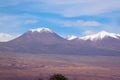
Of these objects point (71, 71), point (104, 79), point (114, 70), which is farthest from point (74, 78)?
point (114, 70)

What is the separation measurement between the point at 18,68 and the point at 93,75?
4210 centimetres

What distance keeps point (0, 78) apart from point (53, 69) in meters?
49.8

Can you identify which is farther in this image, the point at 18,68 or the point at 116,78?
the point at 18,68

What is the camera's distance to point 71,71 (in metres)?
190

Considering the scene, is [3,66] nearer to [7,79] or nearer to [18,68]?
[18,68]

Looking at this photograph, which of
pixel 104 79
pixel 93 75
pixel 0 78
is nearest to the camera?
pixel 0 78

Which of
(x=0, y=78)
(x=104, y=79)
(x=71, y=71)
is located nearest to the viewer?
(x=0, y=78)

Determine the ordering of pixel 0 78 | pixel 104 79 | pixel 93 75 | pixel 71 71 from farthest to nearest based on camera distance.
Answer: pixel 71 71 → pixel 93 75 → pixel 104 79 → pixel 0 78

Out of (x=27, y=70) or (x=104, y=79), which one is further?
(x=27, y=70)

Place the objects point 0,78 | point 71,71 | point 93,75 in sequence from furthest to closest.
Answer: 1. point 71,71
2. point 93,75
3. point 0,78

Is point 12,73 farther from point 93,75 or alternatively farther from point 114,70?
point 114,70

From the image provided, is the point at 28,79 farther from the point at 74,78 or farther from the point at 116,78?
the point at 116,78

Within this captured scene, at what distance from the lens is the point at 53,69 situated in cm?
19288

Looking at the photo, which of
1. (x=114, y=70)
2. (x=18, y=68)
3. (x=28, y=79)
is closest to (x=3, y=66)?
(x=18, y=68)
